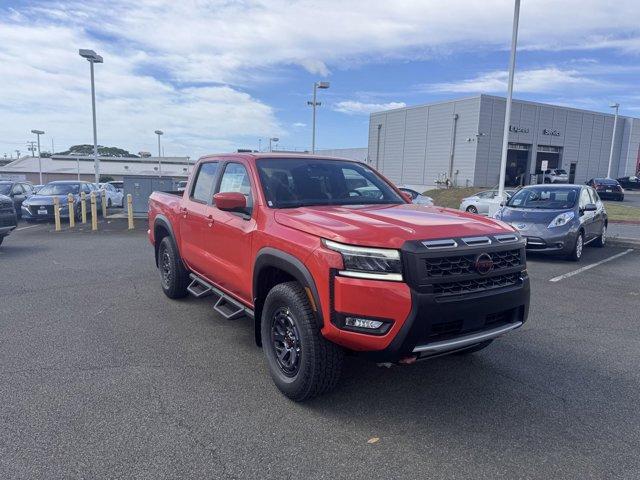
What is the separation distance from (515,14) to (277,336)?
14.9m

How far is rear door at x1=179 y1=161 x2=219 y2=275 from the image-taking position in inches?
203

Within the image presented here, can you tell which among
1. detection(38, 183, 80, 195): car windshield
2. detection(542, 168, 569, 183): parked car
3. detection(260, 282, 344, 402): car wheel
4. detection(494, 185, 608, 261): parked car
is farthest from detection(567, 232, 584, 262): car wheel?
detection(542, 168, 569, 183): parked car

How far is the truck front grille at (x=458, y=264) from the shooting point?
3108 mm

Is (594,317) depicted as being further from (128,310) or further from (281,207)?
(128,310)

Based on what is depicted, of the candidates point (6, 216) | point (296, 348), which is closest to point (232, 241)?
point (296, 348)

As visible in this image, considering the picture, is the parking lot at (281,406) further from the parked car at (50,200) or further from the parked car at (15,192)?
the parked car at (15,192)

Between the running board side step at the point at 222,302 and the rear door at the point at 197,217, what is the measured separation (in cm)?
16

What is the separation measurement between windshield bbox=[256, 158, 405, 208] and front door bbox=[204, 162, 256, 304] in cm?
22

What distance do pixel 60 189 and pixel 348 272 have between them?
18062mm

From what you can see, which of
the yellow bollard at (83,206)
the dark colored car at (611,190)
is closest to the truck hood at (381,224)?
the yellow bollard at (83,206)

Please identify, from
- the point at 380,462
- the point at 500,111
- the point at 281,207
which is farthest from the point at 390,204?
the point at 500,111

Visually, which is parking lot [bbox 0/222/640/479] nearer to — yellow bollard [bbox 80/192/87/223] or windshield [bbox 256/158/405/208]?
windshield [bbox 256/158/405/208]

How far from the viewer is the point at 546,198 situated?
10.5 meters

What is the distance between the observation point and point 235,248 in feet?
14.4
